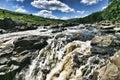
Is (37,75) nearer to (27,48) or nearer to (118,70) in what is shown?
(27,48)

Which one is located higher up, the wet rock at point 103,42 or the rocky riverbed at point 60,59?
the wet rock at point 103,42

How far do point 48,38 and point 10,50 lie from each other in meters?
7.48

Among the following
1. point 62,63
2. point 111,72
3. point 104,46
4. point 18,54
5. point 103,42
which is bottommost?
point 62,63

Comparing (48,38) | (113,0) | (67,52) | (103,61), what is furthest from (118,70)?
(113,0)

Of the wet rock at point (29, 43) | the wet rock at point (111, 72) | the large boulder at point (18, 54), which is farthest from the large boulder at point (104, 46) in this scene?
the large boulder at point (18, 54)

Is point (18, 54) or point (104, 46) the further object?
point (18, 54)

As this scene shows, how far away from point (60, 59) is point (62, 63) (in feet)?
5.80

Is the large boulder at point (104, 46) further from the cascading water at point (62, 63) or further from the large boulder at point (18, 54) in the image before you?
the large boulder at point (18, 54)

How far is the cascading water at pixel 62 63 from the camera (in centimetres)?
2655

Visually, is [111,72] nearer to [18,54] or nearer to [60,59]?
[60,59]

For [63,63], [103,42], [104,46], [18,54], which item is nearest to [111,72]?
[63,63]

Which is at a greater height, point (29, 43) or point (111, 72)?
point (29, 43)

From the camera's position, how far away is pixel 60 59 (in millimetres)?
32156

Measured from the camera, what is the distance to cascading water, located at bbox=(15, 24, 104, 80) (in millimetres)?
26547
